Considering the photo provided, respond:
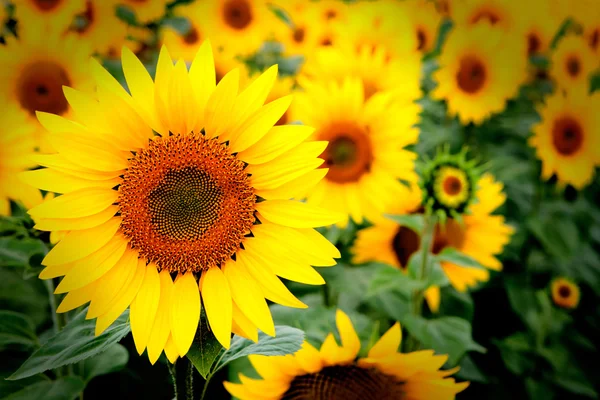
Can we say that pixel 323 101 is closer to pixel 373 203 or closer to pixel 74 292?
pixel 373 203

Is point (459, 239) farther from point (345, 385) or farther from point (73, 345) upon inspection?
point (73, 345)

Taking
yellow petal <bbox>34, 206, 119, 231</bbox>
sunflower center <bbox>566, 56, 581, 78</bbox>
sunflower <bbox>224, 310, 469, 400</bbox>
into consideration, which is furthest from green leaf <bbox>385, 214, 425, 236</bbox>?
A: sunflower center <bbox>566, 56, 581, 78</bbox>

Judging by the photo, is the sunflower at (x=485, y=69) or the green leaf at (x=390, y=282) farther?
the sunflower at (x=485, y=69)

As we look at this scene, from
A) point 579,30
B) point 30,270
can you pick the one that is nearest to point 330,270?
point 30,270

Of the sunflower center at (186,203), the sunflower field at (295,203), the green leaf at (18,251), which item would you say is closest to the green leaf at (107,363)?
the sunflower field at (295,203)

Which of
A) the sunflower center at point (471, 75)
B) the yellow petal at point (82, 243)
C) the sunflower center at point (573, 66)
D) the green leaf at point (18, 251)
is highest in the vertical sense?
the sunflower center at point (573, 66)

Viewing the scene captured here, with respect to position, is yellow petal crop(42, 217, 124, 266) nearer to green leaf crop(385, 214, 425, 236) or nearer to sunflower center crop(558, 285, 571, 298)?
green leaf crop(385, 214, 425, 236)

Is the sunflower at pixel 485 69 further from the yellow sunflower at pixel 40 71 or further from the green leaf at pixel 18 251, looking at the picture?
the green leaf at pixel 18 251

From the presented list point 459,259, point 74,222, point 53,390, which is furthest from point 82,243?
point 459,259
